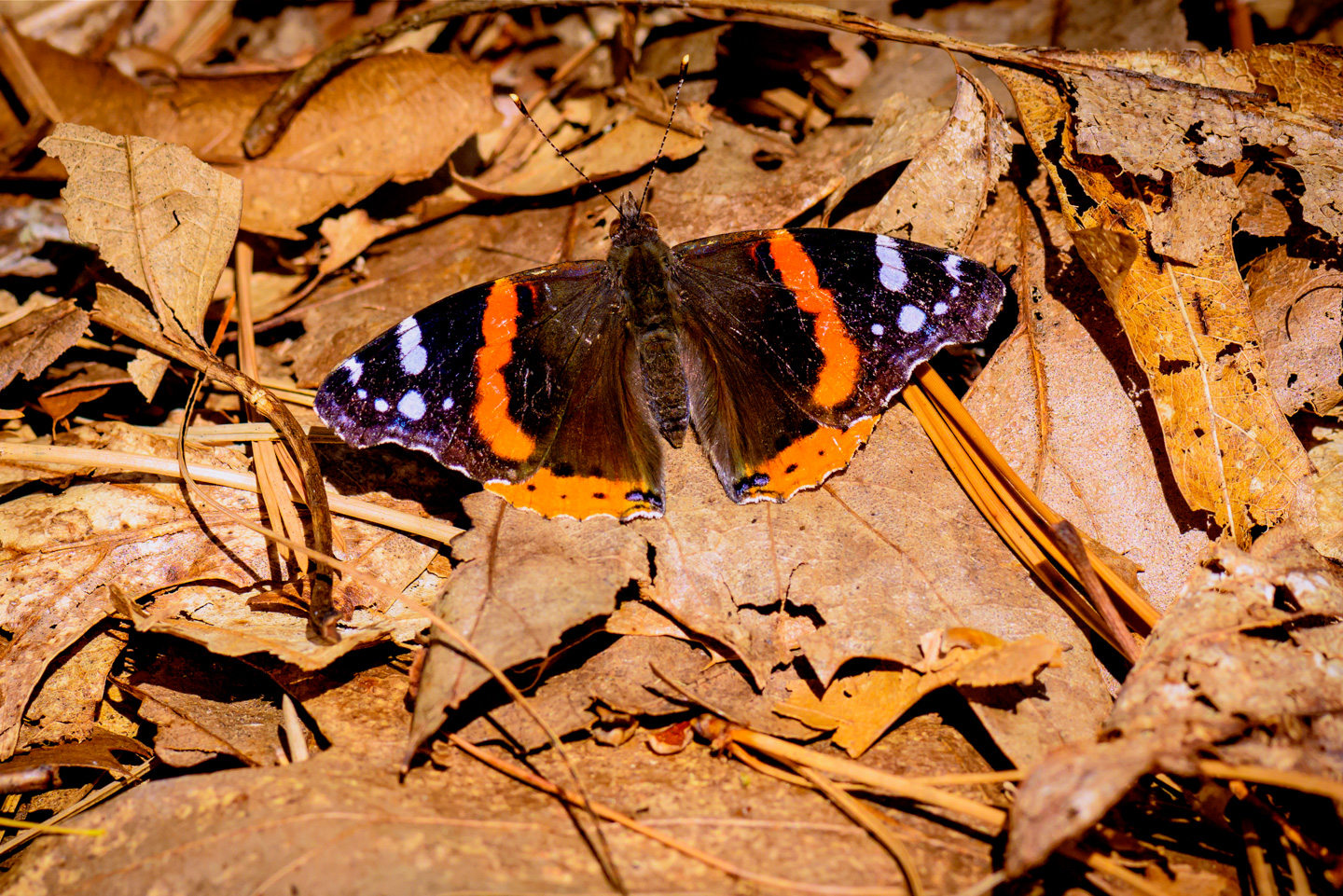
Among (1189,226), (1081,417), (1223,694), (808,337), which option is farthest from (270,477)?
(1189,226)

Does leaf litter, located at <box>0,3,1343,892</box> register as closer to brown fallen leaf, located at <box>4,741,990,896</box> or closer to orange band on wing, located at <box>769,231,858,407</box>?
brown fallen leaf, located at <box>4,741,990,896</box>

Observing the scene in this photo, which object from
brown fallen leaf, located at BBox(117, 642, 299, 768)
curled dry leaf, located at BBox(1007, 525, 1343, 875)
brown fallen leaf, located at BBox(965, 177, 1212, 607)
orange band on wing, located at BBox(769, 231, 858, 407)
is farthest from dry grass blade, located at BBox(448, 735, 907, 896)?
orange band on wing, located at BBox(769, 231, 858, 407)

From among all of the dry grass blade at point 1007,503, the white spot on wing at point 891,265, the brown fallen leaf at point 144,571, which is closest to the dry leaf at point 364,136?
the brown fallen leaf at point 144,571

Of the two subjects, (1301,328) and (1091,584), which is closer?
(1091,584)

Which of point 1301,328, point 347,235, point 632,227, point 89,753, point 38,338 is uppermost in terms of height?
point 632,227

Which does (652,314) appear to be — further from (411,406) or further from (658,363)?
(411,406)

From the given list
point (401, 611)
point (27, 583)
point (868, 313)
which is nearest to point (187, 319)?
point (27, 583)

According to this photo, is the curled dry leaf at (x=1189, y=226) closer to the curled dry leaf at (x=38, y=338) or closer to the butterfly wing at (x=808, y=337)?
the butterfly wing at (x=808, y=337)
